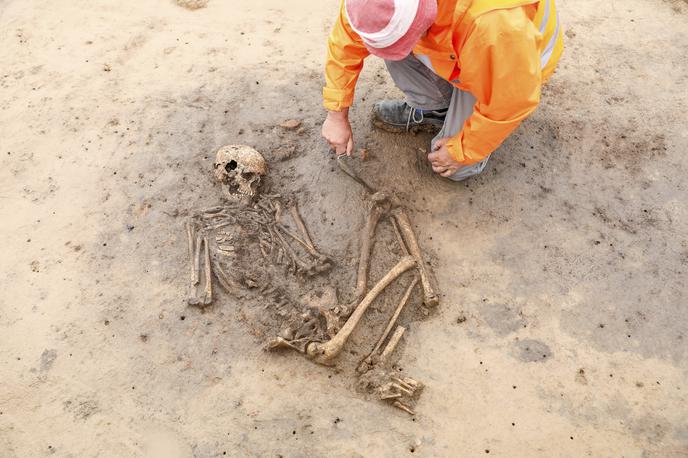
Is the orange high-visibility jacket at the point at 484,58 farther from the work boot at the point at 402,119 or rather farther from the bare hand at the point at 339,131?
the work boot at the point at 402,119

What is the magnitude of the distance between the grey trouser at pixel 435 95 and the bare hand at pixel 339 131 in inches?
18.5

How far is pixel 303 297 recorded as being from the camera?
3305 mm

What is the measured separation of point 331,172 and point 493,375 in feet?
5.41

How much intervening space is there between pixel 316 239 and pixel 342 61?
1088mm

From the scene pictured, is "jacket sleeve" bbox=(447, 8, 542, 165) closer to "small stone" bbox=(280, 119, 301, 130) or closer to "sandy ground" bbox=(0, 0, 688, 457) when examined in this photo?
"sandy ground" bbox=(0, 0, 688, 457)

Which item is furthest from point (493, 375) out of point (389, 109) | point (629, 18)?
point (629, 18)

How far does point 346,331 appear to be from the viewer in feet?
9.84

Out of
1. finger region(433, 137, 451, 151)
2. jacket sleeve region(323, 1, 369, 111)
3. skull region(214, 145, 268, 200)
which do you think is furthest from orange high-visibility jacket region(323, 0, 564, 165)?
skull region(214, 145, 268, 200)

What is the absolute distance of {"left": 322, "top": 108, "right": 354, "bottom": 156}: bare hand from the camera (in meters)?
3.38

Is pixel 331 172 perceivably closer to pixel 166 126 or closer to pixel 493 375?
pixel 166 126

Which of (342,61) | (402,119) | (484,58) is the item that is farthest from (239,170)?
(484,58)

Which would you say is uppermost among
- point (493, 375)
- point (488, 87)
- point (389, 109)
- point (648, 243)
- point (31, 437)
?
point (488, 87)

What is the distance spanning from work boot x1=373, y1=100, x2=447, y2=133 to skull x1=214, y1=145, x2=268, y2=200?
91 cm

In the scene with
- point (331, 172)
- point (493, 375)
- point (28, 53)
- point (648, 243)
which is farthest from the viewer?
point (28, 53)
